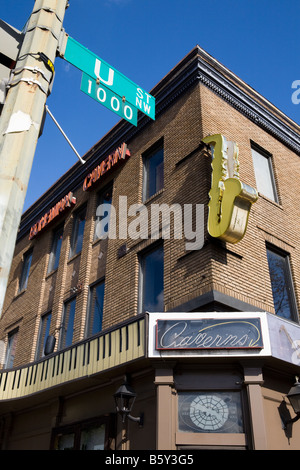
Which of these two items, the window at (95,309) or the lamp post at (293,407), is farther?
the window at (95,309)

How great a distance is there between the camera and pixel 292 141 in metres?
14.8

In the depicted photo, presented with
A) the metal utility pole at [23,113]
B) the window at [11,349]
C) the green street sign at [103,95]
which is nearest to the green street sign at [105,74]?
the green street sign at [103,95]

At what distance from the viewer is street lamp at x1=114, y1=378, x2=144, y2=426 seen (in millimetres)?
8586

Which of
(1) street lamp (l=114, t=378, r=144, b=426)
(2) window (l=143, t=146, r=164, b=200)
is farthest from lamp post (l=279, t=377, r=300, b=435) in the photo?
(2) window (l=143, t=146, r=164, b=200)

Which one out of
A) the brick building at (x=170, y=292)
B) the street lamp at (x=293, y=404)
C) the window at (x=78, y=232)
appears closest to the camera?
the brick building at (x=170, y=292)

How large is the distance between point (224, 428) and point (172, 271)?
12.3 feet

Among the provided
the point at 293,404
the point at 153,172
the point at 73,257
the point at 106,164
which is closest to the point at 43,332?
the point at 73,257

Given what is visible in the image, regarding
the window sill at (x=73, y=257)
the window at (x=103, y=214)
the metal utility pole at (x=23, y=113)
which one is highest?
the window at (x=103, y=214)

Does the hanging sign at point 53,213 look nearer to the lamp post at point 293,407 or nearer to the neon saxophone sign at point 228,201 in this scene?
the neon saxophone sign at point 228,201

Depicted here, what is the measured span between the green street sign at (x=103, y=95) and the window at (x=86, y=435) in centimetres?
691

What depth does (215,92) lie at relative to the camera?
12.9 metres

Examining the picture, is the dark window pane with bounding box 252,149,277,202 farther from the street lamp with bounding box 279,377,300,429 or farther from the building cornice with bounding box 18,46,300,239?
the street lamp with bounding box 279,377,300,429

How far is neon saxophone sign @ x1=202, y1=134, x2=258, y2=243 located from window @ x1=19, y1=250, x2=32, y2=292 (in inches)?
428

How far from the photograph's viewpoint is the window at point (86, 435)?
31.3ft
